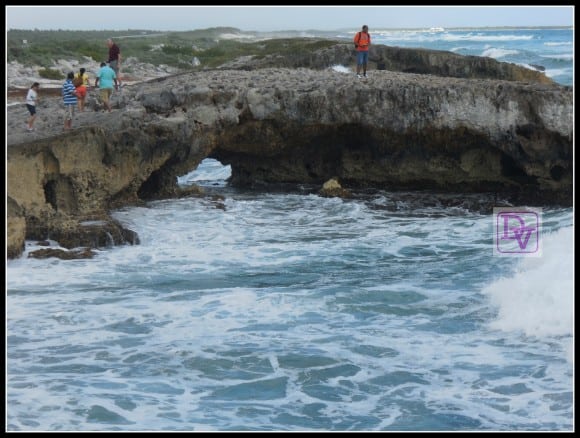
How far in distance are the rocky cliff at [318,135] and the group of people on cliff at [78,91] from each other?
269mm

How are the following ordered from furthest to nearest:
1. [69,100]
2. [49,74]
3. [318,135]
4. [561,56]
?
[561,56] < [49,74] < [318,135] < [69,100]

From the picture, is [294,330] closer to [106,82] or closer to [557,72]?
[106,82]

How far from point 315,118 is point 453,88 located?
9.88ft

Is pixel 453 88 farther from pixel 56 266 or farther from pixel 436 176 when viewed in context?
pixel 56 266

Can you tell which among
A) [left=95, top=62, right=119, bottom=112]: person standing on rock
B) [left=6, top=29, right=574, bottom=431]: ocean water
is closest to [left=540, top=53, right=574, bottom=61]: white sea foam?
[left=6, top=29, right=574, bottom=431]: ocean water

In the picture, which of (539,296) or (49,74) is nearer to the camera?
(539,296)

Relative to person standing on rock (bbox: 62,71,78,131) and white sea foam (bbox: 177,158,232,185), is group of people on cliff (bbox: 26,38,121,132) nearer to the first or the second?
person standing on rock (bbox: 62,71,78,131)

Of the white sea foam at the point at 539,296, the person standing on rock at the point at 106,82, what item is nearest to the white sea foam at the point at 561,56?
the person standing on rock at the point at 106,82

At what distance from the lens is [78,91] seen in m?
21.3

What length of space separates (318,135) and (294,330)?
970 cm

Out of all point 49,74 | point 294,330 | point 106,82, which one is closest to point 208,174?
point 106,82

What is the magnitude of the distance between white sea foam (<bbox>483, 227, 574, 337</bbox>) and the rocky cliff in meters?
4.88

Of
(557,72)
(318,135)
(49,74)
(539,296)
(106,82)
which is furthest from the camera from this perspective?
(557,72)

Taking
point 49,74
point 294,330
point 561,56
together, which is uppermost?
point 49,74
